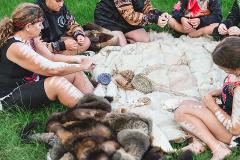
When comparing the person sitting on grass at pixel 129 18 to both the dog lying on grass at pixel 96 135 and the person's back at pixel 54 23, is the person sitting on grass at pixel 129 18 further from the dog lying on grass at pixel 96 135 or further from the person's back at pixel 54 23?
the dog lying on grass at pixel 96 135

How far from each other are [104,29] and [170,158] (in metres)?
2.38

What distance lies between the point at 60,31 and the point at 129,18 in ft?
2.75

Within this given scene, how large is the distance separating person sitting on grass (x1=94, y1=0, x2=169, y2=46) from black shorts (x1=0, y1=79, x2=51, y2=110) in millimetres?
1667

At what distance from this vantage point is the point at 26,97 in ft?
16.1

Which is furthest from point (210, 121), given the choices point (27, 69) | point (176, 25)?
point (176, 25)

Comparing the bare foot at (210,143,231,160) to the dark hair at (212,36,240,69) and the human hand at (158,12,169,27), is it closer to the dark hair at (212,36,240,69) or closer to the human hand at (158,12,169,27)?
the dark hair at (212,36,240,69)

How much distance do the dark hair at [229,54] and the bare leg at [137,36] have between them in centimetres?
218

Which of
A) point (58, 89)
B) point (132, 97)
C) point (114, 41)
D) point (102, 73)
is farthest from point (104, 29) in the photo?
point (58, 89)

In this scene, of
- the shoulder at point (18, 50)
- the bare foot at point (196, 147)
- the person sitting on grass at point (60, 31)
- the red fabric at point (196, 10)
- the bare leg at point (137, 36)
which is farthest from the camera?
the red fabric at point (196, 10)

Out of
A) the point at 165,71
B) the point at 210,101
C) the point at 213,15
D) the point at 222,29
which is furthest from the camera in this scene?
the point at 213,15

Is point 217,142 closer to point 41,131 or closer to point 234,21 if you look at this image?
point 41,131

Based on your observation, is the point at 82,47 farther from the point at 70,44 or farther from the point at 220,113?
the point at 220,113

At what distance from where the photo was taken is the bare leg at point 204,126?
4.44 m

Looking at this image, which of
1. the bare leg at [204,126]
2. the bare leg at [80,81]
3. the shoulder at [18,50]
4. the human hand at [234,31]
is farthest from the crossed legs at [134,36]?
the bare leg at [204,126]
